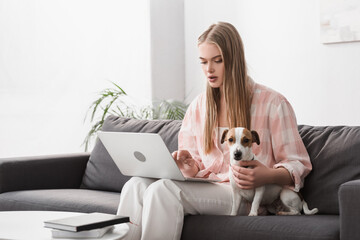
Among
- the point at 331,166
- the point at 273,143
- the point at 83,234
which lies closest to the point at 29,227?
the point at 83,234

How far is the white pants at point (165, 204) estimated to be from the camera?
218cm

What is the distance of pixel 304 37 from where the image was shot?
158 inches

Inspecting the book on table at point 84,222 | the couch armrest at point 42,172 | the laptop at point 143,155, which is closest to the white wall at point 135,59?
the couch armrest at point 42,172

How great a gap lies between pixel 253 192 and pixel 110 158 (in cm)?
112

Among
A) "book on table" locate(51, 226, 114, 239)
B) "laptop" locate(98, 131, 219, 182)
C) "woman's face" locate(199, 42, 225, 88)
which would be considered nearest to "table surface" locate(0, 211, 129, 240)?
"book on table" locate(51, 226, 114, 239)

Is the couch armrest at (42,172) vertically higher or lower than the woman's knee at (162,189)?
lower

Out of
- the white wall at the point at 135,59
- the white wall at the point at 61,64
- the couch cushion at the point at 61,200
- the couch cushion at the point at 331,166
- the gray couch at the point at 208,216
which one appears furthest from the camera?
the white wall at the point at 61,64

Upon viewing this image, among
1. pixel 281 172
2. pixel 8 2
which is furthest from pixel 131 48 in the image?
pixel 281 172

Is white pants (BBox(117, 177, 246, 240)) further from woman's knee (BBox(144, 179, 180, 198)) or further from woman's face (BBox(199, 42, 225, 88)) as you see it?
woman's face (BBox(199, 42, 225, 88))

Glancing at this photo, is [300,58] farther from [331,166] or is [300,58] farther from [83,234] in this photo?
[83,234]

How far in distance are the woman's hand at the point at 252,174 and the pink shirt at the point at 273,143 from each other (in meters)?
0.10

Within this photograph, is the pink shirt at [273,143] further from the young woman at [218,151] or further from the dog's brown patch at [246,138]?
the dog's brown patch at [246,138]

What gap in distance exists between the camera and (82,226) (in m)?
1.79

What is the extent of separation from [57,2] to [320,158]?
8.84ft
